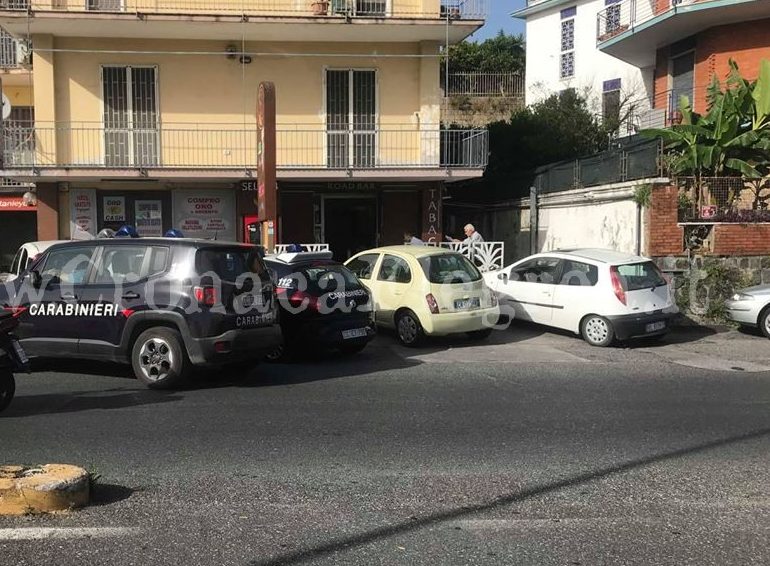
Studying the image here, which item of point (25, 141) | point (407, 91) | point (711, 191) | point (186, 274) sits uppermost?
point (407, 91)

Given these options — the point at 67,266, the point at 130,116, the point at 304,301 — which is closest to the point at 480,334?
the point at 304,301

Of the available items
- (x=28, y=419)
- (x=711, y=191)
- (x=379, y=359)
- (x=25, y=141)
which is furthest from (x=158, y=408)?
(x=25, y=141)

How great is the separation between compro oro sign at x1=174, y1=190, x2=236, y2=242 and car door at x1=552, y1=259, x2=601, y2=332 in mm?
9732

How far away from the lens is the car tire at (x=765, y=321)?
1186cm

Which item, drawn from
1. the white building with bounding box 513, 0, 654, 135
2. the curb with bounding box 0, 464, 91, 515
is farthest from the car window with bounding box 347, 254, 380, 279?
the white building with bounding box 513, 0, 654, 135

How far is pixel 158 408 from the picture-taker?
6832mm

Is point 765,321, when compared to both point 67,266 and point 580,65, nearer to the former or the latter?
point 67,266

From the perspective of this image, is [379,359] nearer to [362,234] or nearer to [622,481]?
[622,481]

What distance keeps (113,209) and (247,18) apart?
6.04m

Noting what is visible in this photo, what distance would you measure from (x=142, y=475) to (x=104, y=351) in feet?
10.9

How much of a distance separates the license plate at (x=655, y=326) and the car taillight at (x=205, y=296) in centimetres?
682

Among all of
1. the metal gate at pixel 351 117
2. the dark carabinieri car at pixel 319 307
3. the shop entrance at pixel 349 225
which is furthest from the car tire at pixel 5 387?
the shop entrance at pixel 349 225

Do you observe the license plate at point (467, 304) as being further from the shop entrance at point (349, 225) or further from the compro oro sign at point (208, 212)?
the compro oro sign at point (208, 212)

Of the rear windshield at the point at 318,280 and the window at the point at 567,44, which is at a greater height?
the window at the point at 567,44
